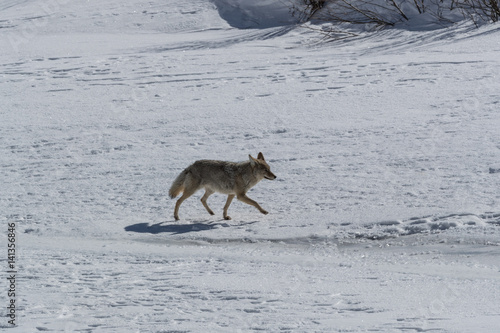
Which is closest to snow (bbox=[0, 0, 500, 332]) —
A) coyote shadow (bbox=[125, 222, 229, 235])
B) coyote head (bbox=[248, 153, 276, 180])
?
coyote shadow (bbox=[125, 222, 229, 235])

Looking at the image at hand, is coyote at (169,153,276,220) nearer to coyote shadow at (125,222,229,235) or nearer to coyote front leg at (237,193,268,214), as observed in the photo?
coyote front leg at (237,193,268,214)

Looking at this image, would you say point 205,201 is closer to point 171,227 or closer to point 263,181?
point 171,227

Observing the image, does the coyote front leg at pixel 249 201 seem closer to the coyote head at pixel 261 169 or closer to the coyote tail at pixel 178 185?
the coyote head at pixel 261 169

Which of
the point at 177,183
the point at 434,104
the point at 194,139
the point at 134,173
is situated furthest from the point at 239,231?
the point at 434,104

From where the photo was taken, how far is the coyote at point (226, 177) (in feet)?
31.9

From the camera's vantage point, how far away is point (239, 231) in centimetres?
928

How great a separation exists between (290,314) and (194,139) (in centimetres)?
706

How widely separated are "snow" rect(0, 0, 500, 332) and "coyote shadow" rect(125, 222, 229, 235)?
0.04 metres

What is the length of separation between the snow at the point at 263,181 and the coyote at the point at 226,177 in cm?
37

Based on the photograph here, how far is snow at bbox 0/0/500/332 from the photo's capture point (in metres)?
6.61

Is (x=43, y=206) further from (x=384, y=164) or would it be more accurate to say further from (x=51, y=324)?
(x=384, y=164)

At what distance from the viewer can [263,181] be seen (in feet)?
36.7

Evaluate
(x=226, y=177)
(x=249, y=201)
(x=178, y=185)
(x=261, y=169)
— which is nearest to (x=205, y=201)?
(x=178, y=185)

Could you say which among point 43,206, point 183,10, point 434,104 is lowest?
point 43,206
